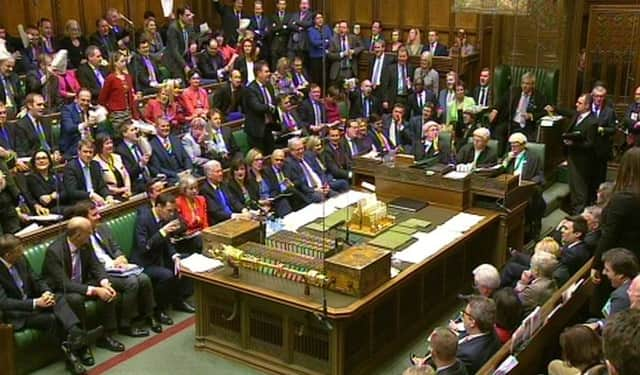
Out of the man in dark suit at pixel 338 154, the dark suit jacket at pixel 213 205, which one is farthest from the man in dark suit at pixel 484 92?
the dark suit jacket at pixel 213 205

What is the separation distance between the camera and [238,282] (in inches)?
217

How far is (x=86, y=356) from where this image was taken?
5.66m

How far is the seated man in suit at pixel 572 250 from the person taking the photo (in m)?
5.26

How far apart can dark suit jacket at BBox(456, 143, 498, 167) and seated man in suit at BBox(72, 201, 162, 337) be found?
3.25 metres

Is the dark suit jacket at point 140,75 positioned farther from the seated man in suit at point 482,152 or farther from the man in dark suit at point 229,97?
the seated man in suit at point 482,152

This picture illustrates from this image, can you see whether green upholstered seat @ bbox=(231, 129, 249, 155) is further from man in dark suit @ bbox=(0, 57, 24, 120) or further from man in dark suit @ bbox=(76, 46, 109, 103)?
man in dark suit @ bbox=(0, 57, 24, 120)

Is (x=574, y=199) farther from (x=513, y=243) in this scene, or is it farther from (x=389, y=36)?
(x=389, y=36)

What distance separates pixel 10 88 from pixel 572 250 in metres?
5.87

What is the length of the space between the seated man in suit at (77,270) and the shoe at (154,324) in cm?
36

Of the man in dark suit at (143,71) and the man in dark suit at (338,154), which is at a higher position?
the man in dark suit at (143,71)

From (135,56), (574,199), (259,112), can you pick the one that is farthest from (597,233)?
(135,56)

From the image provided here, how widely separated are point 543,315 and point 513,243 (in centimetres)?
285

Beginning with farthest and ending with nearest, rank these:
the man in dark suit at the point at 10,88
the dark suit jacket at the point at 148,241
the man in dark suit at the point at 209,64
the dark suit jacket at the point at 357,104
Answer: the man in dark suit at the point at 209,64, the dark suit jacket at the point at 357,104, the man in dark suit at the point at 10,88, the dark suit jacket at the point at 148,241

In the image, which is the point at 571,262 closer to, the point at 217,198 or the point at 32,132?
the point at 217,198
